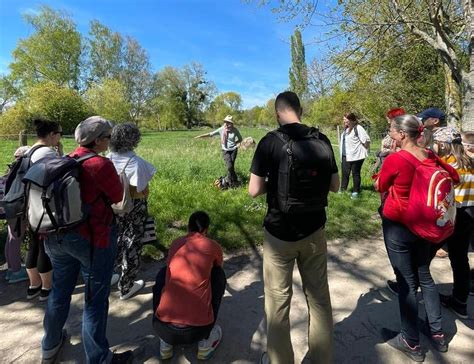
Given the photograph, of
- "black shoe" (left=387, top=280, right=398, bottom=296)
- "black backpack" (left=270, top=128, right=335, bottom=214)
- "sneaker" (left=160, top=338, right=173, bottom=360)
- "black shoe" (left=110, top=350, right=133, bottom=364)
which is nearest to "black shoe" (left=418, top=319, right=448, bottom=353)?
"black shoe" (left=387, top=280, right=398, bottom=296)

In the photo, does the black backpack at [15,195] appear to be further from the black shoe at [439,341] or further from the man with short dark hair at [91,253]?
the black shoe at [439,341]

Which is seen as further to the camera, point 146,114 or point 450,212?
point 146,114

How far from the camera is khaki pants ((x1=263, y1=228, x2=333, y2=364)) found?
2092 mm

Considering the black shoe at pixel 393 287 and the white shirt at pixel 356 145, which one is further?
the white shirt at pixel 356 145

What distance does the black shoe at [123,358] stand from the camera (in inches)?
93.3

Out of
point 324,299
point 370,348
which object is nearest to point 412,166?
point 324,299

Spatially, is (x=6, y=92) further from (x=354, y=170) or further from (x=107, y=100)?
(x=354, y=170)

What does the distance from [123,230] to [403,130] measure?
9.04 feet

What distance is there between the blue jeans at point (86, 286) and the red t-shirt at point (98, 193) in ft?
0.24

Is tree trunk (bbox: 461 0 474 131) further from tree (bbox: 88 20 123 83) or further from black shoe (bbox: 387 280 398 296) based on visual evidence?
tree (bbox: 88 20 123 83)

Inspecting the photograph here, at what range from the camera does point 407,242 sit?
7.85ft

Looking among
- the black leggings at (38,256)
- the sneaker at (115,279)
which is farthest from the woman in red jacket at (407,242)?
the black leggings at (38,256)

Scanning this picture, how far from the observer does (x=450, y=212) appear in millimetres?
2303

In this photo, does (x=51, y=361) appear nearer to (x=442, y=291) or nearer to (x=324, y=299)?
(x=324, y=299)
